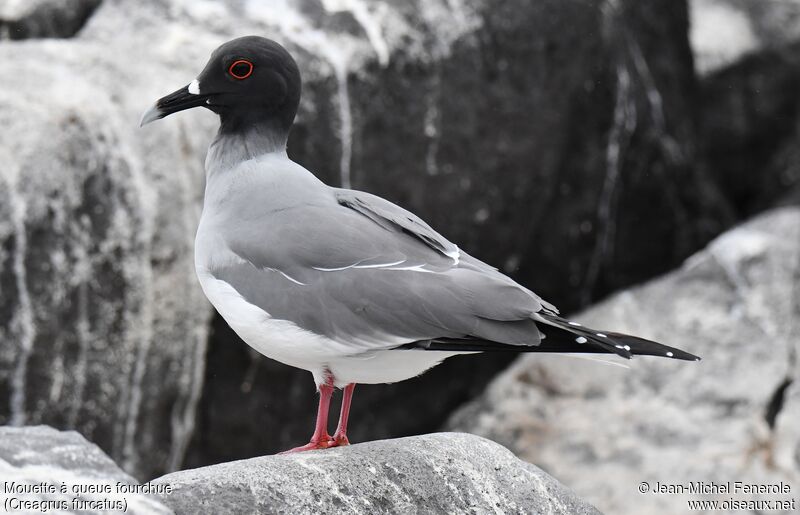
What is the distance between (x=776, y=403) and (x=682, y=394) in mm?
587

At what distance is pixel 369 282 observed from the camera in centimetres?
407

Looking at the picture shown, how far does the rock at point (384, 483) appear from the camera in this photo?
3.79 meters

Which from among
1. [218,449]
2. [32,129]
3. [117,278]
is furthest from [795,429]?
[32,129]

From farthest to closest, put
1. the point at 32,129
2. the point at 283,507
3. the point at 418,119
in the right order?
1. the point at 418,119
2. the point at 32,129
3. the point at 283,507

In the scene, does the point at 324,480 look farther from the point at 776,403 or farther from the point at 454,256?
the point at 776,403

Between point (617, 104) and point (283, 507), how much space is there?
243 inches

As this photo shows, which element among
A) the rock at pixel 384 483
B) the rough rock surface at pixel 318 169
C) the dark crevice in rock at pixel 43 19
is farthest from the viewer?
the dark crevice in rock at pixel 43 19

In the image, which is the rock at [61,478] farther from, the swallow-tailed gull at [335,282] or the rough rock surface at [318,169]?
the rough rock surface at [318,169]

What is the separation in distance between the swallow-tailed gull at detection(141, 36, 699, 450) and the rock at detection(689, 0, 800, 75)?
762 centimetres

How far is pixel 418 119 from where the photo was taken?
8.12 meters

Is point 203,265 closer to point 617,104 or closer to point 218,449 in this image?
point 218,449

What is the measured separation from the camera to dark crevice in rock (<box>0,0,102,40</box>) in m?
7.70

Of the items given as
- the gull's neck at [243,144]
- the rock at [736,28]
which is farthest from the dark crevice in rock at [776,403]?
the rock at [736,28]

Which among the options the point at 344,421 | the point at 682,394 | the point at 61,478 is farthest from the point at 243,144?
the point at 682,394
